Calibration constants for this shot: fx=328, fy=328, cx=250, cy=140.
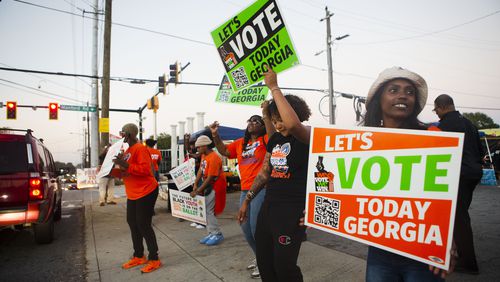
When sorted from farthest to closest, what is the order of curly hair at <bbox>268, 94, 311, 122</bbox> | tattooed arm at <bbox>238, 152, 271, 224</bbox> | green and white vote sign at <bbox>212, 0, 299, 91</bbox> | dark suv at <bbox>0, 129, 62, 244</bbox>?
dark suv at <bbox>0, 129, 62, 244</bbox>
green and white vote sign at <bbox>212, 0, 299, 91</bbox>
tattooed arm at <bbox>238, 152, 271, 224</bbox>
curly hair at <bbox>268, 94, 311, 122</bbox>

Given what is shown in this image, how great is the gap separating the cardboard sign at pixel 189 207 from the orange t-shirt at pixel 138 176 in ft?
4.21

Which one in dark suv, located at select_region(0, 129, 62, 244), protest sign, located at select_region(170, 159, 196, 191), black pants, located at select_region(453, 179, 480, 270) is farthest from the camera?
protest sign, located at select_region(170, 159, 196, 191)

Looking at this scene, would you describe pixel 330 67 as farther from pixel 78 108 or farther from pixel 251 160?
pixel 251 160

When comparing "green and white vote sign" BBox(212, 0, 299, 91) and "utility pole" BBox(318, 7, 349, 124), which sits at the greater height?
"utility pole" BBox(318, 7, 349, 124)

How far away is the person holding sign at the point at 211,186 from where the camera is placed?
505 cm

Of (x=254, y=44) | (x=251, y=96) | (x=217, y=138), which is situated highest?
(x=254, y=44)

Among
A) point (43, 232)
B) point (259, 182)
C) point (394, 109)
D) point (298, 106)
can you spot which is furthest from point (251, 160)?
point (43, 232)

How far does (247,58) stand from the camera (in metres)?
3.56

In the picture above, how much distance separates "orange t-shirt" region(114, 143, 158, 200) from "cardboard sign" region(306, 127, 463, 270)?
264cm

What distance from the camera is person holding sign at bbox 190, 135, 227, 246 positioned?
5051 mm

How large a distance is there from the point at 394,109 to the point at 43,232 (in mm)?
6208

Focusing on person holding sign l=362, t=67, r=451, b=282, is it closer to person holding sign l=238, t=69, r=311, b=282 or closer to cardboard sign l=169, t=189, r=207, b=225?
person holding sign l=238, t=69, r=311, b=282

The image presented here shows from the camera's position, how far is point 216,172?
5047 mm

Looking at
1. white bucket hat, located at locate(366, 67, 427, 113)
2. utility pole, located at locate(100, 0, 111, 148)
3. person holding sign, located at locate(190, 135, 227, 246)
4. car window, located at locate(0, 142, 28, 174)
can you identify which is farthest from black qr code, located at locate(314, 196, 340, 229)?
utility pole, located at locate(100, 0, 111, 148)
